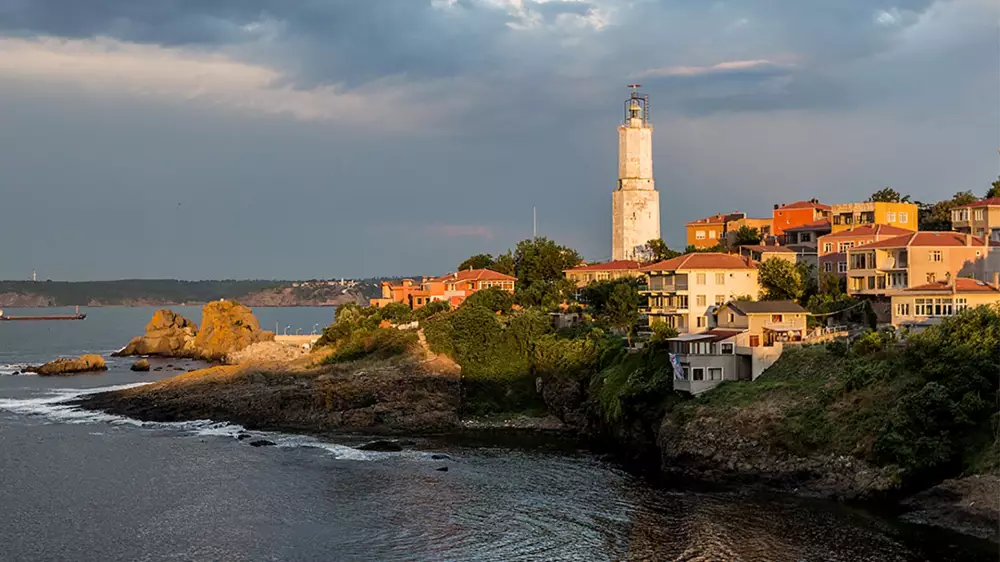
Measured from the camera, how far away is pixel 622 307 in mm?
77812

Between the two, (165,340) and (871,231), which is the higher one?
(871,231)

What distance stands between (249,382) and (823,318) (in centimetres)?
4340

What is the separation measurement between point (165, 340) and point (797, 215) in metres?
88.5

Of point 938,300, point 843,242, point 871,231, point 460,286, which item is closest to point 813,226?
point 843,242

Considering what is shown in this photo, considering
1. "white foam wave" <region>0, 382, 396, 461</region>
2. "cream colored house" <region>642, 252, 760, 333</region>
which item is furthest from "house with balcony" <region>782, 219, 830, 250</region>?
"white foam wave" <region>0, 382, 396, 461</region>

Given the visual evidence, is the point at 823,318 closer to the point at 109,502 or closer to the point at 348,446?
the point at 348,446

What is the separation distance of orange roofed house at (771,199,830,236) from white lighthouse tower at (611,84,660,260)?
1193cm

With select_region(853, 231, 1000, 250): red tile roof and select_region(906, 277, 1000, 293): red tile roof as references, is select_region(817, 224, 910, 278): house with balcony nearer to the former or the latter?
select_region(853, 231, 1000, 250): red tile roof

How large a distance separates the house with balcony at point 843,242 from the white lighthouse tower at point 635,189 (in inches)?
957

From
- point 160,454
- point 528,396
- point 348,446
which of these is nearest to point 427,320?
point 528,396

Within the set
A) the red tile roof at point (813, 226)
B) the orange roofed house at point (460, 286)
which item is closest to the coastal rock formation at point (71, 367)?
the orange roofed house at point (460, 286)

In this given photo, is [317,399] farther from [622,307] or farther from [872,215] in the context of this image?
[872,215]

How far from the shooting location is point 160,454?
198 feet

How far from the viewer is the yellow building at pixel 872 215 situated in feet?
269
